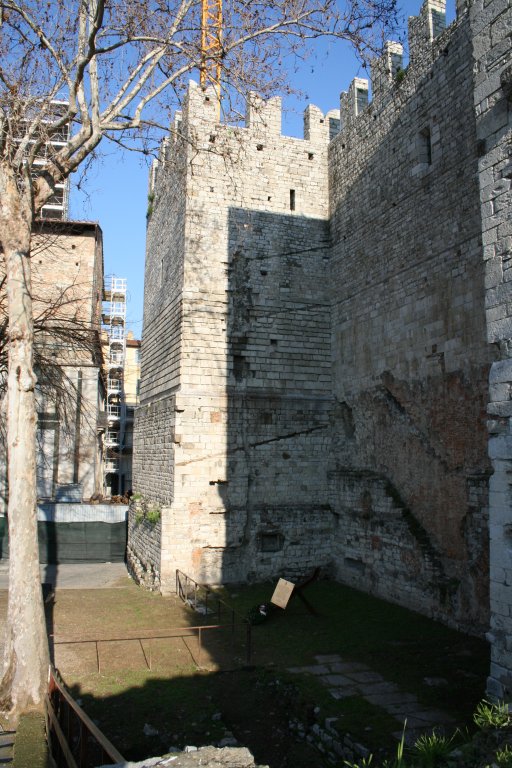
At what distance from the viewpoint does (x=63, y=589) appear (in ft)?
45.5

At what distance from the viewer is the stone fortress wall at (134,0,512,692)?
1055 centimetres

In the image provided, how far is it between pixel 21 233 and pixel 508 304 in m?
5.66

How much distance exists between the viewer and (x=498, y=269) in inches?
243

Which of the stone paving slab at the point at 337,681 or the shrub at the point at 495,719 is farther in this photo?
the stone paving slab at the point at 337,681

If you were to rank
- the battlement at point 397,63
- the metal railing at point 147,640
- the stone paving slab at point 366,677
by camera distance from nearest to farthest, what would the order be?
the stone paving slab at point 366,677, the metal railing at point 147,640, the battlement at point 397,63

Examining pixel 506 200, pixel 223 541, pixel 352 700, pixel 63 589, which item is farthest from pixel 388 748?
pixel 63 589

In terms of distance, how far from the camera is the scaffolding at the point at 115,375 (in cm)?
3300

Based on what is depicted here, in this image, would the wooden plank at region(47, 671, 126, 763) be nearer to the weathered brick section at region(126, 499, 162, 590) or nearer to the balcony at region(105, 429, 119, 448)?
the weathered brick section at region(126, 499, 162, 590)

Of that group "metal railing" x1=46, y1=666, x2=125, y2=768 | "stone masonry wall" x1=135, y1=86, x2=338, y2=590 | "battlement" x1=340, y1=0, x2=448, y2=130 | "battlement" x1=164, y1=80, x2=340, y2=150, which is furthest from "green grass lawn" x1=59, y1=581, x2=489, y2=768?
"battlement" x1=164, y1=80, x2=340, y2=150

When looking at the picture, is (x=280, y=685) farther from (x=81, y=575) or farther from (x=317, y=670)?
(x=81, y=575)

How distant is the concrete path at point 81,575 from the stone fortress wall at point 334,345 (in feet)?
3.79

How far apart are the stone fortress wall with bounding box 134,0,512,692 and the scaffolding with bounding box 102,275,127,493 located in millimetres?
16370

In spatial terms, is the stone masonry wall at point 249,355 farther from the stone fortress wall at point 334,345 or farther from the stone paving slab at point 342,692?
the stone paving slab at point 342,692

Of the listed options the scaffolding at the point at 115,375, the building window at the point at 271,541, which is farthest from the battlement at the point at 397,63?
the scaffolding at the point at 115,375
